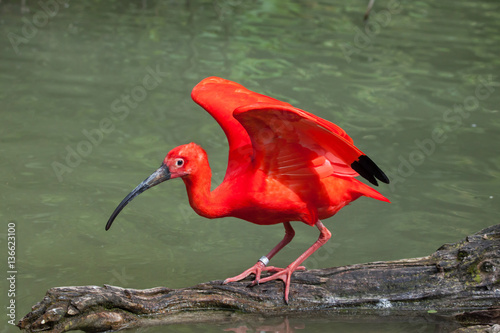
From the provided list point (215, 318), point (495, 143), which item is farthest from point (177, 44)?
point (215, 318)

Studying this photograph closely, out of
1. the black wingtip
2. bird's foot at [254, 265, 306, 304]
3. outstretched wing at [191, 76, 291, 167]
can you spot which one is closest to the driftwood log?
bird's foot at [254, 265, 306, 304]

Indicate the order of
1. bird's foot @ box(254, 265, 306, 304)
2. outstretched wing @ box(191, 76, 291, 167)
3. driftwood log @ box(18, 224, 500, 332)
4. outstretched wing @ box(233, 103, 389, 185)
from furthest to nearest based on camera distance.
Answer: outstretched wing @ box(191, 76, 291, 167), bird's foot @ box(254, 265, 306, 304), driftwood log @ box(18, 224, 500, 332), outstretched wing @ box(233, 103, 389, 185)

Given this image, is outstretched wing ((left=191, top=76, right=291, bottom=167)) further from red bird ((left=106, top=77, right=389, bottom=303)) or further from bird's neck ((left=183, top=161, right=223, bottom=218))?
bird's neck ((left=183, top=161, right=223, bottom=218))

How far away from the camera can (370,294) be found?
16.3 feet

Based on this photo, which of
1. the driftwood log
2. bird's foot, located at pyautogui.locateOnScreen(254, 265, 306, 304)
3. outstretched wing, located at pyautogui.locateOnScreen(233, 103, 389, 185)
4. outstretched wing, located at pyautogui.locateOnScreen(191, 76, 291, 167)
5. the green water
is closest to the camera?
outstretched wing, located at pyautogui.locateOnScreen(233, 103, 389, 185)

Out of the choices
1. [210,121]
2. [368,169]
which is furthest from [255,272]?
[210,121]

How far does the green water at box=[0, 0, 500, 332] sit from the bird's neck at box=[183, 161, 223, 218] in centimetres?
86

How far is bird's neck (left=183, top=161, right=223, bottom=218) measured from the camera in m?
4.86

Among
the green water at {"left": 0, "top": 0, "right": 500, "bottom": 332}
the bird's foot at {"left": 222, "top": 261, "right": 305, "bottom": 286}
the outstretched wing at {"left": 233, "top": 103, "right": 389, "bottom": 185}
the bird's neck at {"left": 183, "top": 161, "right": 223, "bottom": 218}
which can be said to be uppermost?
the outstretched wing at {"left": 233, "top": 103, "right": 389, "bottom": 185}

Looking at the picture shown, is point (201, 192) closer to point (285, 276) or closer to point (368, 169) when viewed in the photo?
point (285, 276)

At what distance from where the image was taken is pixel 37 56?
39.0 ft

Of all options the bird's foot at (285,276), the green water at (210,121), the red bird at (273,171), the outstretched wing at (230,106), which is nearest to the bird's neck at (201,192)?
the red bird at (273,171)

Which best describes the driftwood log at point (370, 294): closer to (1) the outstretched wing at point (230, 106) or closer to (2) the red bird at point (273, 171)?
(2) the red bird at point (273, 171)

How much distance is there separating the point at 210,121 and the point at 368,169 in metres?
4.96
